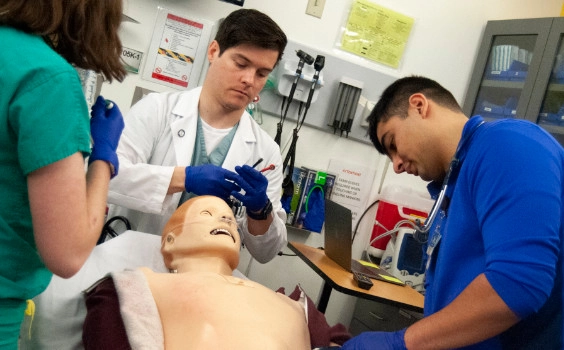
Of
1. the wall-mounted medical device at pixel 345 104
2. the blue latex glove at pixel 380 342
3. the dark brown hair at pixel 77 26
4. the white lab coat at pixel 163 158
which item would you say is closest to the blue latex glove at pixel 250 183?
the white lab coat at pixel 163 158

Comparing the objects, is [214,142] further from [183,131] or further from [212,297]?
[212,297]

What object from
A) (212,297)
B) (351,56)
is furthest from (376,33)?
(212,297)

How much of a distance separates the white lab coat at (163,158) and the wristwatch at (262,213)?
0.09 m

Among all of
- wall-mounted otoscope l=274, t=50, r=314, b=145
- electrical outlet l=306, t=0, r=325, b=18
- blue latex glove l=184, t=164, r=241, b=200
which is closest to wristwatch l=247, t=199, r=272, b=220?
blue latex glove l=184, t=164, r=241, b=200

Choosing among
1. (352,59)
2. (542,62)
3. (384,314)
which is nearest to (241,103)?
(352,59)

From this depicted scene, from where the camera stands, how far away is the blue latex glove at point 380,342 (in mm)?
1260

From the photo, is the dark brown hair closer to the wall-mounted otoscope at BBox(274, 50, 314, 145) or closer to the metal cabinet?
the wall-mounted otoscope at BBox(274, 50, 314, 145)

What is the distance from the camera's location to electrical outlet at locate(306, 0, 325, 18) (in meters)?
2.96

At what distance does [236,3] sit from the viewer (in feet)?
8.94

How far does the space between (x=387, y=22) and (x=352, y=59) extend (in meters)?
0.31

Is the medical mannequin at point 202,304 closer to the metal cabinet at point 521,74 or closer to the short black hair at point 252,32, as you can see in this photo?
the short black hair at point 252,32

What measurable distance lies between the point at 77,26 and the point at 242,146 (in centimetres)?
136

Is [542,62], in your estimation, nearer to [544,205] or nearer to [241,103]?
[241,103]

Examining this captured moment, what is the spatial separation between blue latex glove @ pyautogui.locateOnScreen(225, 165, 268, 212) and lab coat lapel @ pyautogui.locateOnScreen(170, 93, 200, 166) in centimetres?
30
